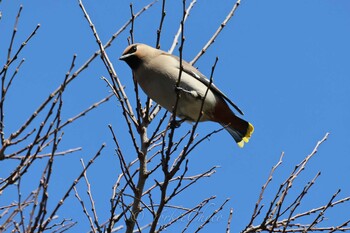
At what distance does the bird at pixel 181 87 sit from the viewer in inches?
194

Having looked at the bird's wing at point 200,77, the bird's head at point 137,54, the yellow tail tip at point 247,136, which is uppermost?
the bird's head at point 137,54

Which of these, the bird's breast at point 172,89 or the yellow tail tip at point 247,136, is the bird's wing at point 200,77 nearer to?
the bird's breast at point 172,89

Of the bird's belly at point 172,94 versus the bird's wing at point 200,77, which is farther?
the bird's wing at point 200,77

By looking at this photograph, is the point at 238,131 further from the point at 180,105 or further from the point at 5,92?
the point at 5,92

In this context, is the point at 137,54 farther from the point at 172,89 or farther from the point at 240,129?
the point at 240,129

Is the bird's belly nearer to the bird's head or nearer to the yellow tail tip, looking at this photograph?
the bird's head

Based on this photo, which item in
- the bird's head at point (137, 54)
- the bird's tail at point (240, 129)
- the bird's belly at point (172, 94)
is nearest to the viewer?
the bird's belly at point (172, 94)

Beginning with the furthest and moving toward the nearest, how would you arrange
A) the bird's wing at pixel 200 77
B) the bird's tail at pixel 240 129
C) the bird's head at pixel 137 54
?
the bird's tail at pixel 240 129 < the bird's head at pixel 137 54 < the bird's wing at pixel 200 77

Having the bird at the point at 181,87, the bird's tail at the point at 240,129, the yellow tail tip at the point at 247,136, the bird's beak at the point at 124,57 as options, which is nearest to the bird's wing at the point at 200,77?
the bird at the point at 181,87

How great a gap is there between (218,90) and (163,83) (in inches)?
23.7

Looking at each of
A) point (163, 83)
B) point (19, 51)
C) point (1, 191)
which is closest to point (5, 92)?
point (19, 51)

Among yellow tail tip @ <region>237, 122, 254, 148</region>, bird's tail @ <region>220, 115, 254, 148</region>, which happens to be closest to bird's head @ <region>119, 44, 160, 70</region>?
bird's tail @ <region>220, 115, 254, 148</region>

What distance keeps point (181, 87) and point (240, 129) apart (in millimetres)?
869

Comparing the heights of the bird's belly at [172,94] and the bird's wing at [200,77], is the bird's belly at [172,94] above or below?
below
